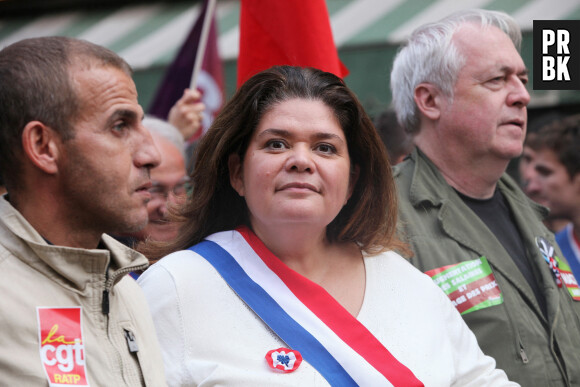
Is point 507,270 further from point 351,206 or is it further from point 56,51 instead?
point 56,51

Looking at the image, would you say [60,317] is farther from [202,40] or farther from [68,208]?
[202,40]

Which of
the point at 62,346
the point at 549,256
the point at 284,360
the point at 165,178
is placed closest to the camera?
the point at 62,346

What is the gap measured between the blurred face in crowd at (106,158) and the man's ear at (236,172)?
744 mm

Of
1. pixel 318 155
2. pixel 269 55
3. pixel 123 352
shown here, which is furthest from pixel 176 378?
pixel 269 55

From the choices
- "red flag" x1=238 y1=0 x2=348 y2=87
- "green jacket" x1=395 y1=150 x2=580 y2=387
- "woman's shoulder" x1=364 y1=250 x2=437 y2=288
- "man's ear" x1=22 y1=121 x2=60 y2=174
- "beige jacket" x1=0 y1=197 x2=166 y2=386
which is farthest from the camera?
"red flag" x1=238 y1=0 x2=348 y2=87

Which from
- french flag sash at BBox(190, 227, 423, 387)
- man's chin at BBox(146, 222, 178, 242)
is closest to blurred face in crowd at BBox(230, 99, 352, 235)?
french flag sash at BBox(190, 227, 423, 387)

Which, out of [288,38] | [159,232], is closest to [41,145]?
[159,232]

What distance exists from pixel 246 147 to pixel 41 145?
1.01 metres

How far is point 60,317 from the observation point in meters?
2.05

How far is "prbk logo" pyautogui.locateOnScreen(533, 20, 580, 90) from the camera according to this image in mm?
4961

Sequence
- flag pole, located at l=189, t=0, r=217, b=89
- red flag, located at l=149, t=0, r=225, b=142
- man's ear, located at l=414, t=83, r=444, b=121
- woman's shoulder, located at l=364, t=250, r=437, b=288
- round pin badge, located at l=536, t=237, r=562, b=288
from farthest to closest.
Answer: red flag, located at l=149, t=0, r=225, b=142 → flag pole, located at l=189, t=0, r=217, b=89 → man's ear, located at l=414, t=83, r=444, b=121 → round pin badge, located at l=536, t=237, r=562, b=288 → woman's shoulder, located at l=364, t=250, r=437, b=288

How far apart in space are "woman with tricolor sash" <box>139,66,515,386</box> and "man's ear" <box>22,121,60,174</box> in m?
0.74

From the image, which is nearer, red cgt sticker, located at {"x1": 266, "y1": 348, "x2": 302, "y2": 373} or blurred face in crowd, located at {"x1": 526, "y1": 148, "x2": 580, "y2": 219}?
red cgt sticker, located at {"x1": 266, "y1": 348, "x2": 302, "y2": 373}

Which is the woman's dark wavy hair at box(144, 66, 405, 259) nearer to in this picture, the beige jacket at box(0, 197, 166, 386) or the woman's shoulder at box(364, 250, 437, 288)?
the woman's shoulder at box(364, 250, 437, 288)
